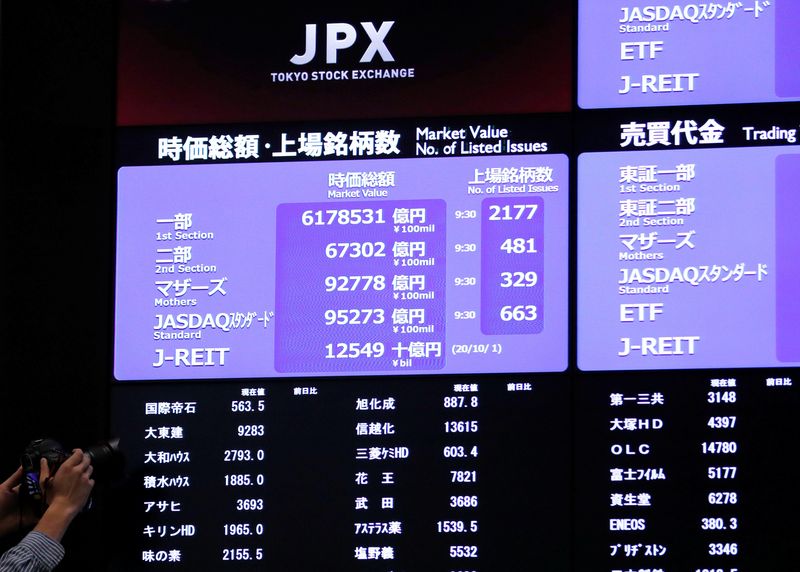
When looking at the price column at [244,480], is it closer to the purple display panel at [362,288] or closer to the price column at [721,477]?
the purple display panel at [362,288]

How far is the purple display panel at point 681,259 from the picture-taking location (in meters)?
4.59

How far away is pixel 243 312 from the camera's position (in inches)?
189

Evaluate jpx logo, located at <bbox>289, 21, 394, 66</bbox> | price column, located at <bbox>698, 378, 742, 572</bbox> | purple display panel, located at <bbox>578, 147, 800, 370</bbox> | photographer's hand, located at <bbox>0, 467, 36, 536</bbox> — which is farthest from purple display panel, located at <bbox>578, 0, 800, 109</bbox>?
photographer's hand, located at <bbox>0, 467, 36, 536</bbox>

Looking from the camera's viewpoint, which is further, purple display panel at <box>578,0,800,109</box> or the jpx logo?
the jpx logo

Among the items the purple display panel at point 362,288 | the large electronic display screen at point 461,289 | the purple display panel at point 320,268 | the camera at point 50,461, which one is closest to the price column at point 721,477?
the large electronic display screen at point 461,289

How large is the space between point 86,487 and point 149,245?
819 millimetres

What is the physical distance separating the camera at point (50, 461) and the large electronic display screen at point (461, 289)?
7cm

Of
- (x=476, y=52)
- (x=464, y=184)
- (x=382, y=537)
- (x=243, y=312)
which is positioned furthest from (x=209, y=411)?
(x=476, y=52)

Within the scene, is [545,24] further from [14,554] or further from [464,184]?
[14,554]

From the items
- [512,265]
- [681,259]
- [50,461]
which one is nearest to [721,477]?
[681,259]

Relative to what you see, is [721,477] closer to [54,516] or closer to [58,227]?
[54,516]

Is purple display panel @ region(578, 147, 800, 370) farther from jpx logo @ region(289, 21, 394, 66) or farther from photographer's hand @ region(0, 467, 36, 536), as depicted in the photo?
photographer's hand @ region(0, 467, 36, 536)

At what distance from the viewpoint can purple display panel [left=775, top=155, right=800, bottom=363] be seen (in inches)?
179

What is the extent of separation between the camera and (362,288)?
4758mm
